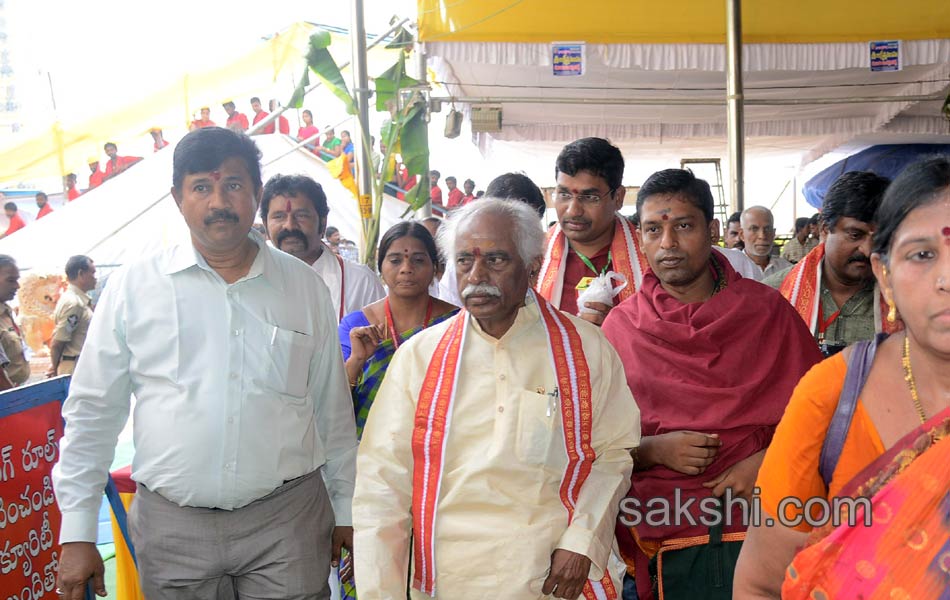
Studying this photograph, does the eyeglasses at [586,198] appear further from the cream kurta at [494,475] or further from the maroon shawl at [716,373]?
the cream kurta at [494,475]

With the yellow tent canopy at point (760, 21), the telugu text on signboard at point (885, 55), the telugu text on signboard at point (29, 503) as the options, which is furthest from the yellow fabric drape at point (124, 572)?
the telugu text on signboard at point (885, 55)

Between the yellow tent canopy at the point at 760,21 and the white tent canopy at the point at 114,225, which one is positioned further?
the white tent canopy at the point at 114,225

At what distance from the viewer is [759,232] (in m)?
6.25

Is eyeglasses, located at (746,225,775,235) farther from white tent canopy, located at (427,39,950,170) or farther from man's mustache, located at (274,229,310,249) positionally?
man's mustache, located at (274,229,310,249)

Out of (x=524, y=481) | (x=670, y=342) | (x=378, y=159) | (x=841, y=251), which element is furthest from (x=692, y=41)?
(x=524, y=481)

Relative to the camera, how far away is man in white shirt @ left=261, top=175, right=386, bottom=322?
361cm

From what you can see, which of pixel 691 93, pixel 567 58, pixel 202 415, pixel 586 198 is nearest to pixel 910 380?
pixel 202 415

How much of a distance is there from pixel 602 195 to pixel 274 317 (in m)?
1.42

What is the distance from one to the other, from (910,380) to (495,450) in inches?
39.7

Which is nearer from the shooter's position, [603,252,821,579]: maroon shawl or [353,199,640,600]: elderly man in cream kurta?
[353,199,640,600]: elderly man in cream kurta

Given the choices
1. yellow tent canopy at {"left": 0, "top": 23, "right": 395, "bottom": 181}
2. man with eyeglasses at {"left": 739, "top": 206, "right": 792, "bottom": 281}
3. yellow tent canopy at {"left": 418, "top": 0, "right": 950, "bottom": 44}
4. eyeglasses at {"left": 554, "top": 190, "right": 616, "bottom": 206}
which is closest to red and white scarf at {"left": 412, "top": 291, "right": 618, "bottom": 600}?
eyeglasses at {"left": 554, "top": 190, "right": 616, "bottom": 206}

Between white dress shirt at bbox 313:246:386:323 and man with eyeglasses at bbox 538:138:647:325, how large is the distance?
98 centimetres

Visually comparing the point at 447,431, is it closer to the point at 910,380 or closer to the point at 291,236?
the point at 910,380

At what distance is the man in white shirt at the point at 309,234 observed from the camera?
3.61 metres
